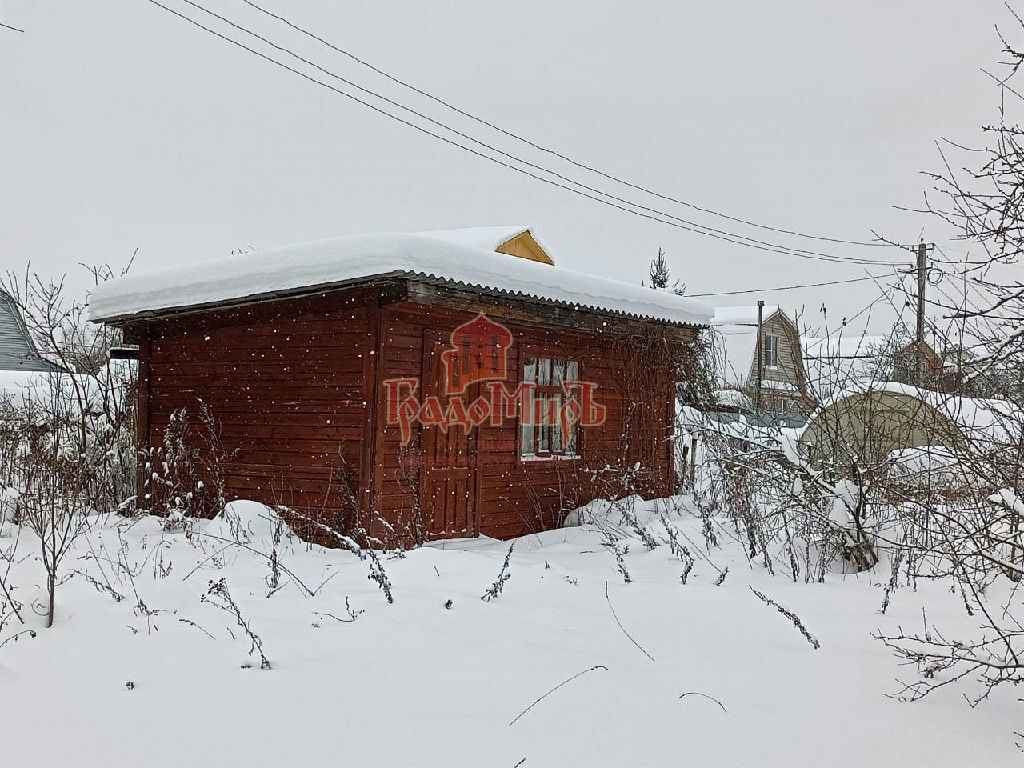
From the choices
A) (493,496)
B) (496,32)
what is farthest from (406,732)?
(496,32)

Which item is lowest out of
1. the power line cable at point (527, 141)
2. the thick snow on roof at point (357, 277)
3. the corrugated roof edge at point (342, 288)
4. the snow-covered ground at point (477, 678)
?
the snow-covered ground at point (477, 678)

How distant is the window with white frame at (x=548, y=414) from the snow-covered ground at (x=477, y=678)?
3.53 m

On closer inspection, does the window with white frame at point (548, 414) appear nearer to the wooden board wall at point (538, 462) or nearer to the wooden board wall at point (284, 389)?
the wooden board wall at point (538, 462)

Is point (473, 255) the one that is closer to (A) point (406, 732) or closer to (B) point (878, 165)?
(A) point (406, 732)

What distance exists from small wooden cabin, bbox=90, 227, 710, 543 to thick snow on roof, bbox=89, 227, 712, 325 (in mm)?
19

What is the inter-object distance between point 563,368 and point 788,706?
20.7 feet

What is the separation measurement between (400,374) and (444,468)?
104 centimetres

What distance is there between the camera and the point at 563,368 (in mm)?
9445

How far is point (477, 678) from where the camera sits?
11.8 ft

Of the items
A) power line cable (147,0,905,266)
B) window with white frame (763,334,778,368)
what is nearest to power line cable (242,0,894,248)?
power line cable (147,0,905,266)

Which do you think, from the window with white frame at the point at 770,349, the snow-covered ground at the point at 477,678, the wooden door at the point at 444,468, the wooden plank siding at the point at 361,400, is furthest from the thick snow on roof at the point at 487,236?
the window with white frame at the point at 770,349

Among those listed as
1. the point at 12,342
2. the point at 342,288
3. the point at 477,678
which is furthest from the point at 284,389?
the point at 12,342

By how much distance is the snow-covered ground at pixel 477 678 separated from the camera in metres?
2.94

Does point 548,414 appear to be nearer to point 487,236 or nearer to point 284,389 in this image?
point 284,389
